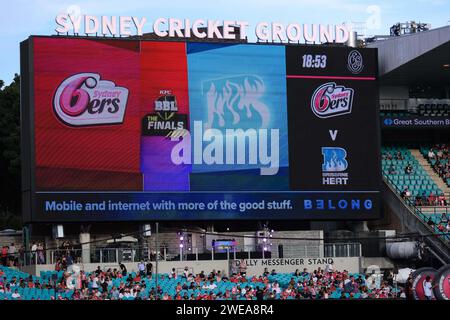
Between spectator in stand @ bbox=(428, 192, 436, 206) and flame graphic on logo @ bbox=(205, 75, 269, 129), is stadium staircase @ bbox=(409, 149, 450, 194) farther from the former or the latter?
flame graphic on logo @ bbox=(205, 75, 269, 129)

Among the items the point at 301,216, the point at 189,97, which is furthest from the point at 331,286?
the point at 189,97

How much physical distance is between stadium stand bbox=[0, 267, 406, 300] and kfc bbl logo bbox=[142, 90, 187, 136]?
5150 mm

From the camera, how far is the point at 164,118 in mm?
35156

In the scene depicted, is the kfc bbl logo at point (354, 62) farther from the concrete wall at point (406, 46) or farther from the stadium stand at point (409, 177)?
the stadium stand at point (409, 177)

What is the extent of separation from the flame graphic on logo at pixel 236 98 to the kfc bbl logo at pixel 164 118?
112cm

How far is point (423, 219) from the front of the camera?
3928 cm

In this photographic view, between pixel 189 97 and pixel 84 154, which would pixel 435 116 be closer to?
pixel 189 97

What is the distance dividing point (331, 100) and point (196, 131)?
5449mm

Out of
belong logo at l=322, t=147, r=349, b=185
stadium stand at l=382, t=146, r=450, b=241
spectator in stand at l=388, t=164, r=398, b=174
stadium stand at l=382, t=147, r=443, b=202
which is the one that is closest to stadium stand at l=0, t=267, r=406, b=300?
belong logo at l=322, t=147, r=349, b=185

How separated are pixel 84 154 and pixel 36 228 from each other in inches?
160

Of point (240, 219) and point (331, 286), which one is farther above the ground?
point (240, 219)

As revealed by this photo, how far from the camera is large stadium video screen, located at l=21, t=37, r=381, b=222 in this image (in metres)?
34.2
